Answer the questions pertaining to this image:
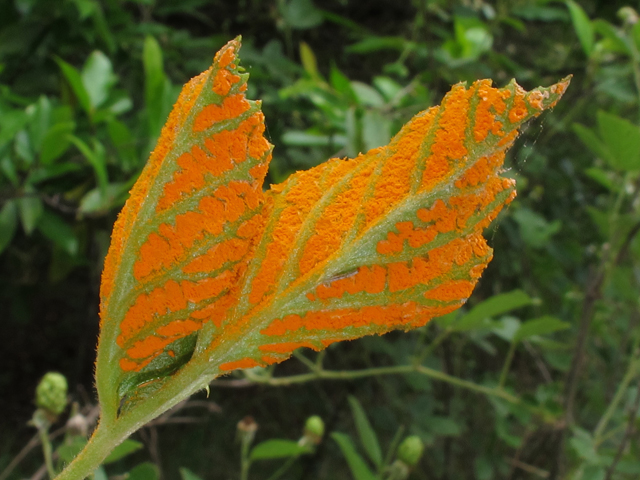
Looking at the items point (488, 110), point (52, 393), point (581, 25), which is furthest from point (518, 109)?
point (581, 25)

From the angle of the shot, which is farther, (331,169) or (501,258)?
(501,258)

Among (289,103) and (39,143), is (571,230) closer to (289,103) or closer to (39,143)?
(289,103)

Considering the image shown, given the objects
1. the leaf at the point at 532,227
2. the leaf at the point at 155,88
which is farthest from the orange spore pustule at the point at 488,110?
the leaf at the point at 532,227

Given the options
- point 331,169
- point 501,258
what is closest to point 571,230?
point 501,258

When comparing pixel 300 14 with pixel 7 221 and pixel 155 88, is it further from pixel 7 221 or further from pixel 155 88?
pixel 7 221

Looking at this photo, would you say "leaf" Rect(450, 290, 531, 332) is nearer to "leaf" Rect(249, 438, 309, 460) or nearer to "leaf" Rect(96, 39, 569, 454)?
"leaf" Rect(249, 438, 309, 460)

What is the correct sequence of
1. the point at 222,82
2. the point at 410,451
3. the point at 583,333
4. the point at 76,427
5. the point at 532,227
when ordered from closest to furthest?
the point at 222,82 < the point at 76,427 < the point at 410,451 < the point at 583,333 < the point at 532,227

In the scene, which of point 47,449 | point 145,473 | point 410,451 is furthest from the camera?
point 410,451

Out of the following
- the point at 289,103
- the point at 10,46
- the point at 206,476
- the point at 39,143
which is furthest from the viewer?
the point at 206,476
